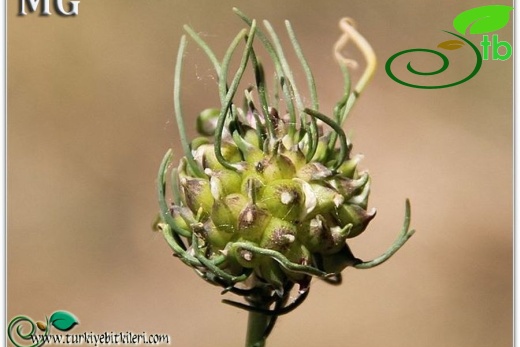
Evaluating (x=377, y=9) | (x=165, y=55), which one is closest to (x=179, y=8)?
(x=165, y=55)

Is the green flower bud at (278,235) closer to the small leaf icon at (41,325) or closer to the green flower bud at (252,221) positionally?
the green flower bud at (252,221)

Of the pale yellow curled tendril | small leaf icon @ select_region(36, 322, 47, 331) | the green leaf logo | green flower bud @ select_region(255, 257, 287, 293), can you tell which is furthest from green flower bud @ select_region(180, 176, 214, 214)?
the green leaf logo

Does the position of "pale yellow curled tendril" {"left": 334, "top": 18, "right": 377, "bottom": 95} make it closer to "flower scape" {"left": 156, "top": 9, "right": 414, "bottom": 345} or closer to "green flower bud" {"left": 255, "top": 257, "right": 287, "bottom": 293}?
"flower scape" {"left": 156, "top": 9, "right": 414, "bottom": 345}

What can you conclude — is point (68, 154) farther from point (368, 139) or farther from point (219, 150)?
point (219, 150)

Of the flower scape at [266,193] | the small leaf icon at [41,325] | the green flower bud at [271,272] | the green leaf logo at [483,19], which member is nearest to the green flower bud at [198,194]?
the flower scape at [266,193]

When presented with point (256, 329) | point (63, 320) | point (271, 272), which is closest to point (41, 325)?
point (63, 320)
